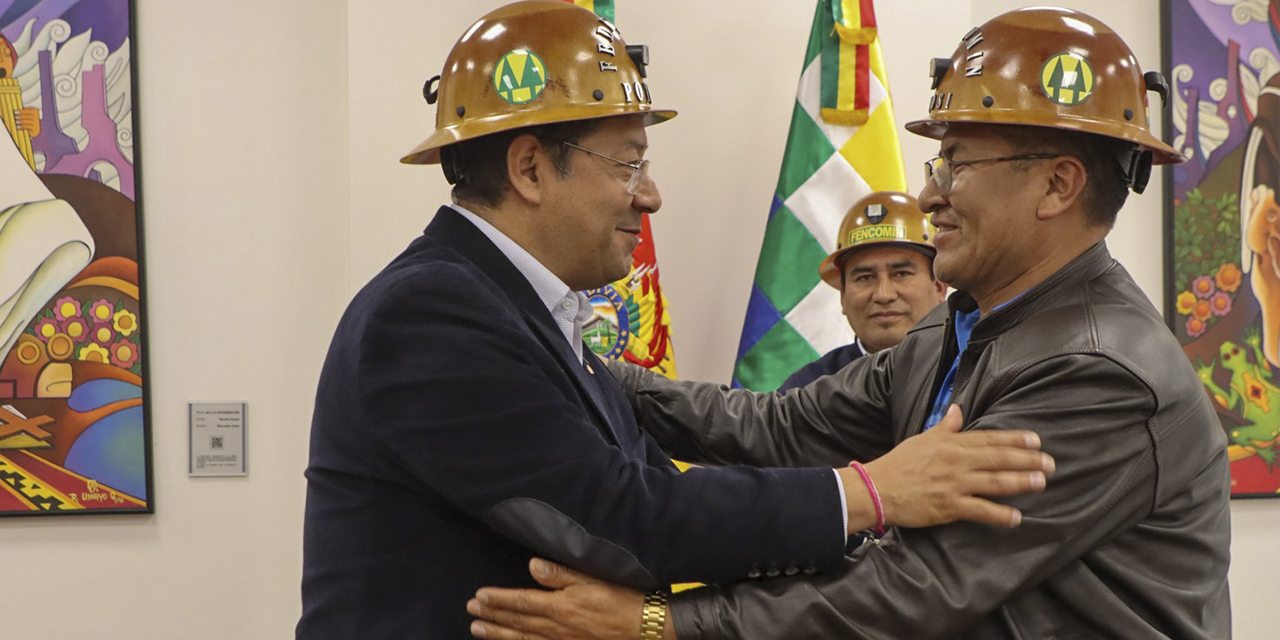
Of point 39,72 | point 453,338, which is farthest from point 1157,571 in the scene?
point 39,72

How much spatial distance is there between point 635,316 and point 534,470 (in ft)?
6.61

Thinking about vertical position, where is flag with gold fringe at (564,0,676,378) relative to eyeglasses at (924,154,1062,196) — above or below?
below

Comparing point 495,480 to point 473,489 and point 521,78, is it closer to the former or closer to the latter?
point 473,489

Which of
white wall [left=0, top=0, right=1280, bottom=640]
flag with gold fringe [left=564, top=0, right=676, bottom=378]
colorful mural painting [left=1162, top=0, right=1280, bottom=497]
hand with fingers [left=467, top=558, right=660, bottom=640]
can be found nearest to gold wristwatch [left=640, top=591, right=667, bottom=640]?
hand with fingers [left=467, top=558, right=660, bottom=640]

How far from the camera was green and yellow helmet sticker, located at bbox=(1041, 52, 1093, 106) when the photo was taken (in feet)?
6.22

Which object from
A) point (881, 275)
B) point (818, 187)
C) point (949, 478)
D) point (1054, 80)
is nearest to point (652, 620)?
point (949, 478)

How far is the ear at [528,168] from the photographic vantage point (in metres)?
1.95

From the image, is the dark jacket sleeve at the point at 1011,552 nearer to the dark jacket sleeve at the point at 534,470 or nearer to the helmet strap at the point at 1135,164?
the dark jacket sleeve at the point at 534,470

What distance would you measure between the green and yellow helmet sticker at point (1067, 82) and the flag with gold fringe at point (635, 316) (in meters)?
1.82

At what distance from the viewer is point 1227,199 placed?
14.0 ft

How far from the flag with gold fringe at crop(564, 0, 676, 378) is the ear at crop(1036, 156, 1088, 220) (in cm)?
175

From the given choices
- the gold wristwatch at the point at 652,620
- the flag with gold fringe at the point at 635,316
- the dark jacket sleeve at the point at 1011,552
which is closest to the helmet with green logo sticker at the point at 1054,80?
the dark jacket sleeve at the point at 1011,552

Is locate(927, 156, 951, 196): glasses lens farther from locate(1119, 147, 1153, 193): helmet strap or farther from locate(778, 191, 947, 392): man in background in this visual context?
locate(778, 191, 947, 392): man in background

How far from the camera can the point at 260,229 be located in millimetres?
3811
